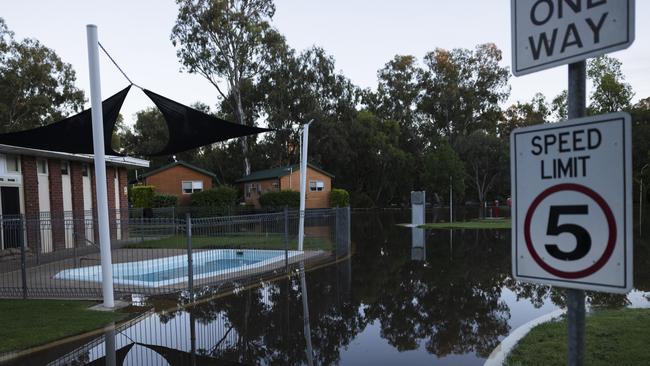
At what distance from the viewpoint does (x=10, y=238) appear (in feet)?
50.1

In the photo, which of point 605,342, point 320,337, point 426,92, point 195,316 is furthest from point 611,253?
point 426,92

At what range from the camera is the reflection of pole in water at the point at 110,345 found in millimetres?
6289

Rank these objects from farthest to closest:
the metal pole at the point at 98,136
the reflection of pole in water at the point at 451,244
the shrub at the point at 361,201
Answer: the shrub at the point at 361,201
the reflection of pole in water at the point at 451,244
the metal pole at the point at 98,136

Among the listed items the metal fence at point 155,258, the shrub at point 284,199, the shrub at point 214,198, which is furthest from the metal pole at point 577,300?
the shrub at point 284,199

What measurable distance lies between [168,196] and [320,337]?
28.8 meters

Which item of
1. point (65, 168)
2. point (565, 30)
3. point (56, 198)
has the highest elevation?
point (565, 30)

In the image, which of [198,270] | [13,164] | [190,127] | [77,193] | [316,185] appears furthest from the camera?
[316,185]

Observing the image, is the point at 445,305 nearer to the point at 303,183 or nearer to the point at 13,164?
the point at 303,183

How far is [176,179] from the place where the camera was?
39500 millimetres

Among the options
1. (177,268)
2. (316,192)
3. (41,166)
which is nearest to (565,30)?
(177,268)

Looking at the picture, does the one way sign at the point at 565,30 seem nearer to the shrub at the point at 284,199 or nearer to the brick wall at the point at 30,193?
the brick wall at the point at 30,193

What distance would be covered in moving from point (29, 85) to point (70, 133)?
1415 inches

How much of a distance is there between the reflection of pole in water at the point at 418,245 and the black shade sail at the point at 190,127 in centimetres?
782

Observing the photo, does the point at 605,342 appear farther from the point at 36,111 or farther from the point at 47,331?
the point at 36,111
